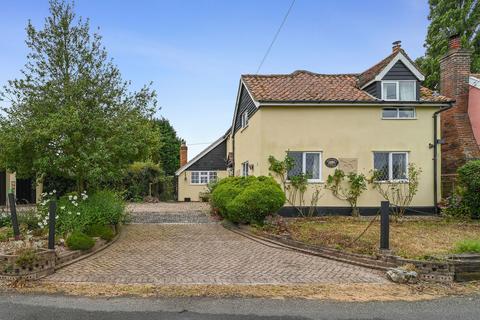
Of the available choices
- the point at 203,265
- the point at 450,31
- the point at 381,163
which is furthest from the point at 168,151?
the point at 203,265

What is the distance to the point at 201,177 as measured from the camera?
105 ft

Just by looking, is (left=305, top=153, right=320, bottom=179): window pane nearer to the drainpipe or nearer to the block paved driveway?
the drainpipe

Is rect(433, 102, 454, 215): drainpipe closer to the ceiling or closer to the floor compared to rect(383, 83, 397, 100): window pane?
closer to the floor

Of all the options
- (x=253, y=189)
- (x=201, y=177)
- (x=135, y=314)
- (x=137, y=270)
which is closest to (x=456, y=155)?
(x=253, y=189)

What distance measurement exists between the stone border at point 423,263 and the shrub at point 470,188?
27.9 feet

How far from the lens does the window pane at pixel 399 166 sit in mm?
16797

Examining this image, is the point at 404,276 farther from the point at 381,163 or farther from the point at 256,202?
the point at 381,163

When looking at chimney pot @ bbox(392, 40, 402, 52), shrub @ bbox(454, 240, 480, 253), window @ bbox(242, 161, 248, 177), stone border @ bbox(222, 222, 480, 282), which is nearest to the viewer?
stone border @ bbox(222, 222, 480, 282)

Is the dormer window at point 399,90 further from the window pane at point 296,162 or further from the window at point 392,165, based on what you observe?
the window pane at point 296,162

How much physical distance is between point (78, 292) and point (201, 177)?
25298mm

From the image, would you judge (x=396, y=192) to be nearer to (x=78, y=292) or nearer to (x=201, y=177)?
(x=78, y=292)

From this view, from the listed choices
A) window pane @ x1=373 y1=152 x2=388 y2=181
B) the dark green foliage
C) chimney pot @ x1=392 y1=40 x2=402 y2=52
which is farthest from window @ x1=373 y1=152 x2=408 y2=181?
the dark green foliage

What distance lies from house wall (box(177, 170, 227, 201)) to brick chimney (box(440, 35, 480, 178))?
56.8 feet

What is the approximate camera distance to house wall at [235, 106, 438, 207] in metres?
16.3
